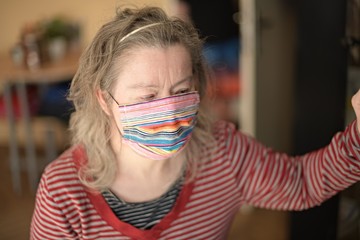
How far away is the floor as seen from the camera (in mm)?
2686

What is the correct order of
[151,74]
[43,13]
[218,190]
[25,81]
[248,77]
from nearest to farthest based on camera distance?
[151,74] < [218,190] < [248,77] < [25,81] < [43,13]

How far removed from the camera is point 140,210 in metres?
1.31

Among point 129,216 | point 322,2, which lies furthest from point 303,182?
point 322,2

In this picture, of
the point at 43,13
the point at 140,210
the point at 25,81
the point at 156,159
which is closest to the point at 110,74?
the point at 156,159

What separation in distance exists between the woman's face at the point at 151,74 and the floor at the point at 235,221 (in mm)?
1674

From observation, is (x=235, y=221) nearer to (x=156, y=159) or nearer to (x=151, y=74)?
(x=156, y=159)

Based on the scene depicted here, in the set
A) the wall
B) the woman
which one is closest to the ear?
the woman

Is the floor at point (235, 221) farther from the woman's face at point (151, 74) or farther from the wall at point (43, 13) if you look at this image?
the woman's face at point (151, 74)

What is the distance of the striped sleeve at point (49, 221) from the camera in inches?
48.1

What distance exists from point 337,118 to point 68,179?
3.96 ft

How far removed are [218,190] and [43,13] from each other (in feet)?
9.78

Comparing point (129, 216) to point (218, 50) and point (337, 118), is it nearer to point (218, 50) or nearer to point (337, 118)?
point (337, 118)

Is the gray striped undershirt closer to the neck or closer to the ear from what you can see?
the neck

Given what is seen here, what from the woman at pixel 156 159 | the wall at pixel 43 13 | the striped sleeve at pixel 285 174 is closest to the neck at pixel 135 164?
the woman at pixel 156 159
